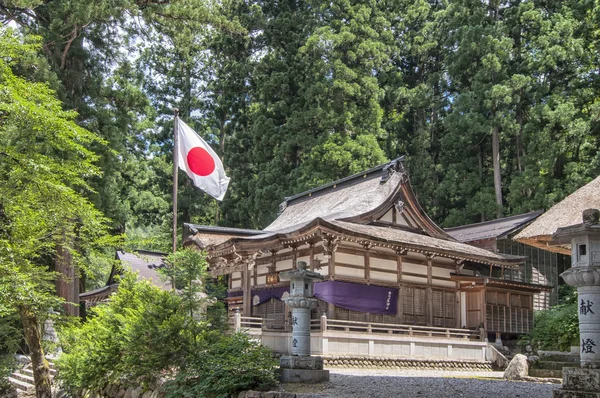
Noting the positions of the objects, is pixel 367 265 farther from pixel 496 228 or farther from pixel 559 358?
pixel 496 228

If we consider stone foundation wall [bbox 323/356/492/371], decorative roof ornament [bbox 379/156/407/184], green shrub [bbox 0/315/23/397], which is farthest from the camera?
decorative roof ornament [bbox 379/156/407/184]

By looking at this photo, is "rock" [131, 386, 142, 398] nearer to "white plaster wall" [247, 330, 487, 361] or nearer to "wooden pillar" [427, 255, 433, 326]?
"white plaster wall" [247, 330, 487, 361]

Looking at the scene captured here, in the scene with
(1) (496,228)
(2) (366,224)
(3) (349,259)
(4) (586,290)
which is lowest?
(4) (586,290)

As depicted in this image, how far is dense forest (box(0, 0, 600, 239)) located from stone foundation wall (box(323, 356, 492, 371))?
10102 mm

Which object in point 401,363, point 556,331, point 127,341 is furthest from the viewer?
point 556,331

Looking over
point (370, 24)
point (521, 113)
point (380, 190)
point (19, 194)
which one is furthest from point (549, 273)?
point (19, 194)

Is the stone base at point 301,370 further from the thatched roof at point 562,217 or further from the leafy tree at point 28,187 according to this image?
the thatched roof at point 562,217

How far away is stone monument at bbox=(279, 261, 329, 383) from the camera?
9492mm

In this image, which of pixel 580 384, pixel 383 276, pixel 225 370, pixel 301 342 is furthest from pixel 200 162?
pixel 580 384

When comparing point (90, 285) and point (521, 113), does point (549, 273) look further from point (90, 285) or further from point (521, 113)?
point (90, 285)

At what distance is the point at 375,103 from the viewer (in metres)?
32.8

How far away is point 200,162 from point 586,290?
13.4 meters

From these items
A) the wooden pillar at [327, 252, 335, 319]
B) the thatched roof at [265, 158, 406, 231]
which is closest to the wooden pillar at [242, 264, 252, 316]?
the thatched roof at [265, 158, 406, 231]

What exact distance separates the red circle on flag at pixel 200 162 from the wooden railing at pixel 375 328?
15.6 feet
